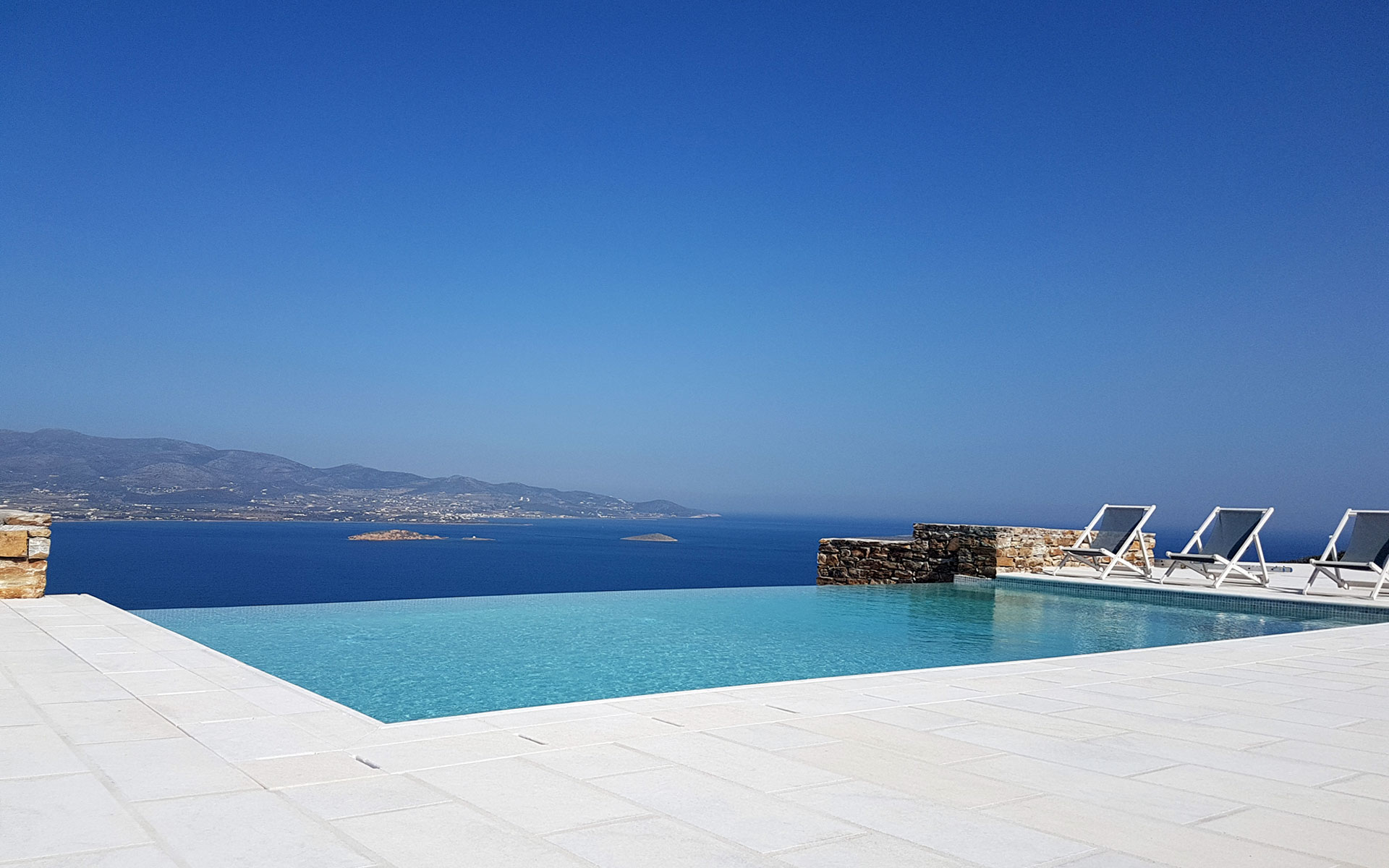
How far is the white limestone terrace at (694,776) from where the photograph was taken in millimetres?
2203

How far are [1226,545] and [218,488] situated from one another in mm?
80286

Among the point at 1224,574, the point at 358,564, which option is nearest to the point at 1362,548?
the point at 1224,574

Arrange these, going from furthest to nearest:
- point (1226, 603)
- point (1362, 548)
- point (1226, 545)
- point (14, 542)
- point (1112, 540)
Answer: point (1112, 540), point (1226, 545), point (1362, 548), point (1226, 603), point (14, 542)

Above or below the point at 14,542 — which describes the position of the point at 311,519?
below

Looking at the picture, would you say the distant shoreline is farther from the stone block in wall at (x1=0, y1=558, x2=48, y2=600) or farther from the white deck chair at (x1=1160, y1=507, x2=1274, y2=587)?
the white deck chair at (x1=1160, y1=507, x2=1274, y2=587)

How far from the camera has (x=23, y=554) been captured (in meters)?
7.05

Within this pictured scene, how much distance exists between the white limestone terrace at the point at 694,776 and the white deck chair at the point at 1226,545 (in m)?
6.73

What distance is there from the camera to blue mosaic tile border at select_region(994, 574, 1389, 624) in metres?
9.39

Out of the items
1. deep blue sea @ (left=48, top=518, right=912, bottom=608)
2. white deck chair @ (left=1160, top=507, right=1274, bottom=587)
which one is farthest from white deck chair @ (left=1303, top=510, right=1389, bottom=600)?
deep blue sea @ (left=48, top=518, right=912, bottom=608)

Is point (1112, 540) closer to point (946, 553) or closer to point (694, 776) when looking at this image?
point (946, 553)

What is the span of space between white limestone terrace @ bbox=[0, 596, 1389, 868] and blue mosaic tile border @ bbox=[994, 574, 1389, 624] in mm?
5641

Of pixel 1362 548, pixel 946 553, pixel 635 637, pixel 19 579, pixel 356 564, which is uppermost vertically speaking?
pixel 1362 548

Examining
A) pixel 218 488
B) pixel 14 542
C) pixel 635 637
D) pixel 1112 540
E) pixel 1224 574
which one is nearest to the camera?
pixel 14 542

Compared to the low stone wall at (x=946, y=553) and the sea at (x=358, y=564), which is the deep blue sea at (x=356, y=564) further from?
the low stone wall at (x=946, y=553)
